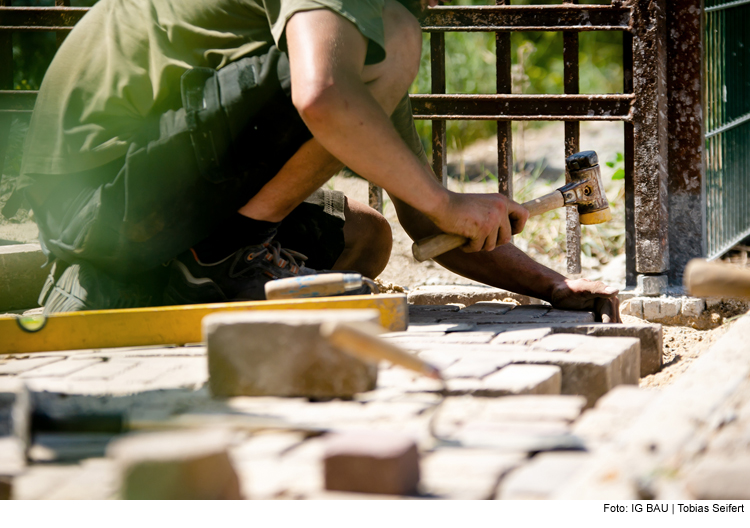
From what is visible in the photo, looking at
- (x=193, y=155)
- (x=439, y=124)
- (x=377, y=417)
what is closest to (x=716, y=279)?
(x=377, y=417)

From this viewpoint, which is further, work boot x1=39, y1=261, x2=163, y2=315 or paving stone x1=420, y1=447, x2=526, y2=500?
work boot x1=39, y1=261, x2=163, y2=315

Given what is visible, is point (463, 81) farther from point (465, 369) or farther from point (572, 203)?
point (465, 369)

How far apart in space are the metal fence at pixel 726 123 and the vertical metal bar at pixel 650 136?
32cm

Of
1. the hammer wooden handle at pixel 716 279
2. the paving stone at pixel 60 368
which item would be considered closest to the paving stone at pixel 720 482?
the hammer wooden handle at pixel 716 279

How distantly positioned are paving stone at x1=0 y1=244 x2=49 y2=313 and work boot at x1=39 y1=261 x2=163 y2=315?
0.66 m

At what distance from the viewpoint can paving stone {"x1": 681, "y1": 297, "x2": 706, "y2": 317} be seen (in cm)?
352

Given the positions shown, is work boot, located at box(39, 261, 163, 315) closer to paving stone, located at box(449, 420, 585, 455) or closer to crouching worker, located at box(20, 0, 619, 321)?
crouching worker, located at box(20, 0, 619, 321)

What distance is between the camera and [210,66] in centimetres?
266

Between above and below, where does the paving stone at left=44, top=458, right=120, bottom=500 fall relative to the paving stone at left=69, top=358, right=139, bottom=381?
below

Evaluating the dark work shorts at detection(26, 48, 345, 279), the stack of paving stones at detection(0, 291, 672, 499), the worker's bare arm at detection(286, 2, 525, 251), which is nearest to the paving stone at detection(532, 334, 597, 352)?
the stack of paving stones at detection(0, 291, 672, 499)

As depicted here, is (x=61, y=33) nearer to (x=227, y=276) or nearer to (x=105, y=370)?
(x=227, y=276)

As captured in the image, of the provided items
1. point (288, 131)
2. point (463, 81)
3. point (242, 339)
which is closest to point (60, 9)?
point (288, 131)

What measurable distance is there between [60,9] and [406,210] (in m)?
2.16

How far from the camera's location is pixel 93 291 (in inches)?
106
